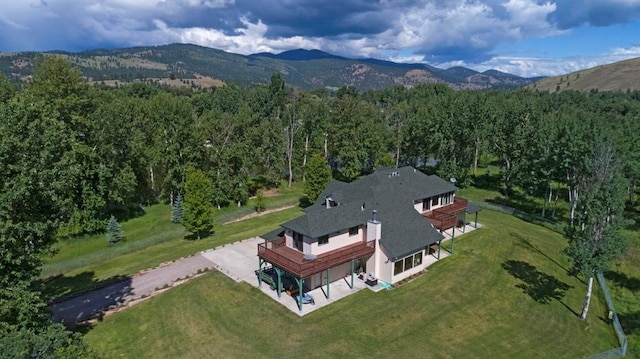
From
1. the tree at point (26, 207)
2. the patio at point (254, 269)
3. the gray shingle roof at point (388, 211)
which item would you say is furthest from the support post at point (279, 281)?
the tree at point (26, 207)

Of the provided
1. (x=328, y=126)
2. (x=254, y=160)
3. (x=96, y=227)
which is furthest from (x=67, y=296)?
(x=328, y=126)

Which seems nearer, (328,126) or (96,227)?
(96,227)

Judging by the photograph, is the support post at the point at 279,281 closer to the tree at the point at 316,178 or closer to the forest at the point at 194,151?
the forest at the point at 194,151

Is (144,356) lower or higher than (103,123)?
lower

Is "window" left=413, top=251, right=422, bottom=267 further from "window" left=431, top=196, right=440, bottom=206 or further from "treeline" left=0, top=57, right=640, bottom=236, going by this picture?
"treeline" left=0, top=57, right=640, bottom=236

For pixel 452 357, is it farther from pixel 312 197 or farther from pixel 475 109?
pixel 475 109

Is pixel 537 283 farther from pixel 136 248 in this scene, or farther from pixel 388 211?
pixel 136 248
